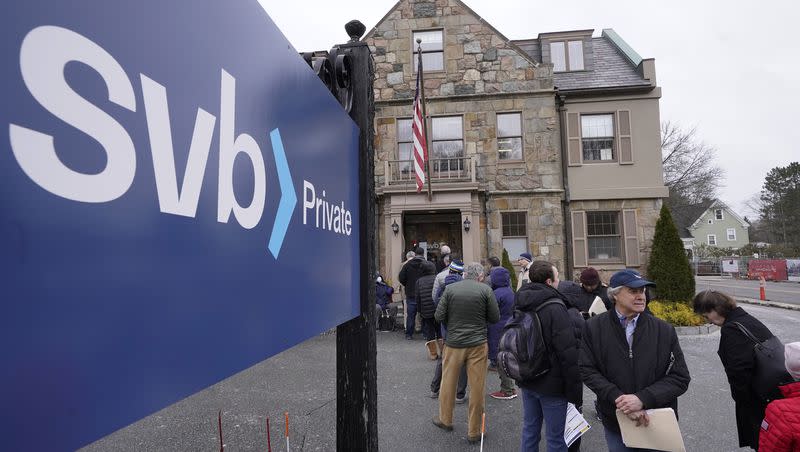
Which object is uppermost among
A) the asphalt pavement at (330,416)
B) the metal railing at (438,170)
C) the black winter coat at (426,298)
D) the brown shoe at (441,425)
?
the metal railing at (438,170)

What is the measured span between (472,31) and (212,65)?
1359 centimetres

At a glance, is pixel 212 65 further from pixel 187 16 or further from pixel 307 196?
pixel 307 196

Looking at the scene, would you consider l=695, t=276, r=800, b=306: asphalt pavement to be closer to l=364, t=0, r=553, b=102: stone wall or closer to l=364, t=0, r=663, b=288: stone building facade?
l=364, t=0, r=663, b=288: stone building facade

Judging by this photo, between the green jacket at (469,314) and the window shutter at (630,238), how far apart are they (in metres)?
9.51

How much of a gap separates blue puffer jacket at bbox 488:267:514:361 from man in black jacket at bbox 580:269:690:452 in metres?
2.69

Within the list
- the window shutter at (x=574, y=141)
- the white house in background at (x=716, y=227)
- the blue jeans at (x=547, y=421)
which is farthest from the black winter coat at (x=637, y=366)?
the white house in background at (x=716, y=227)

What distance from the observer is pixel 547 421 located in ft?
10.6

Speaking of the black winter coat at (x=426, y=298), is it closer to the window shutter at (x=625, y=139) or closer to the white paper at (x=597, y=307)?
the white paper at (x=597, y=307)

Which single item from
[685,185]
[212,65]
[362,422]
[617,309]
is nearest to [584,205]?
[617,309]

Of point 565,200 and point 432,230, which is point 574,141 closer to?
point 565,200

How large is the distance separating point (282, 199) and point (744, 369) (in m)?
3.25

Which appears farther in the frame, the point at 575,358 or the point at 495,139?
the point at 495,139

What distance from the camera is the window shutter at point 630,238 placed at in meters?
12.2

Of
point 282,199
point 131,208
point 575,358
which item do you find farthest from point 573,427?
point 131,208
